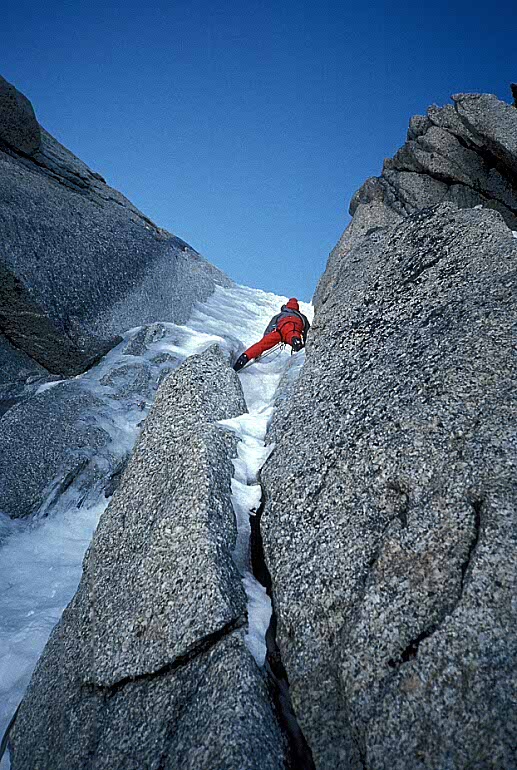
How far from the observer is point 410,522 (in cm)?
568

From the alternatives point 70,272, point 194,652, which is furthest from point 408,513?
point 70,272

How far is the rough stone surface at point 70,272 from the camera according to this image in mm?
14453

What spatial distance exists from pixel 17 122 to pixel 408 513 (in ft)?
69.2

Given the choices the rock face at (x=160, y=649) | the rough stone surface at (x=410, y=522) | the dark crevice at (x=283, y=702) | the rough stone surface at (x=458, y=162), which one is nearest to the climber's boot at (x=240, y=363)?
the rough stone surface at (x=410, y=522)

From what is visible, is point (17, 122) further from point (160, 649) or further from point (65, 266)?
point (160, 649)

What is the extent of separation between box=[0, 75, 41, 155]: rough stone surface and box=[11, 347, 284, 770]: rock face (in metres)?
17.0

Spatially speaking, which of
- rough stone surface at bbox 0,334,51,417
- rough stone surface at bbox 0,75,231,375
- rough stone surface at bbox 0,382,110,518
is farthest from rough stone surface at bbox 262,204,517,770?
rough stone surface at bbox 0,334,51,417

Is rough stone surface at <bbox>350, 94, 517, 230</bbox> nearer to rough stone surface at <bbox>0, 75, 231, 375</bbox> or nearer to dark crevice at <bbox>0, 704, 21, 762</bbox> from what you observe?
rough stone surface at <bbox>0, 75, 231, 375</bbox>

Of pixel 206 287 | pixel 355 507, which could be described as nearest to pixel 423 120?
pixel 206 287

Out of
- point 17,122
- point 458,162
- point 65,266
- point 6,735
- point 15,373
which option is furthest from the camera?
point 17,122

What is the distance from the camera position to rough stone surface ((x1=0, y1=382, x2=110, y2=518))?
35.4 ft

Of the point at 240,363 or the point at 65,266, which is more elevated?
the point at 65,266

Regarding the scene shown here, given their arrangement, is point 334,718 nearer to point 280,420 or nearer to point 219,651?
point 219,651

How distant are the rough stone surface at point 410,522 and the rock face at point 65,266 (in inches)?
356
